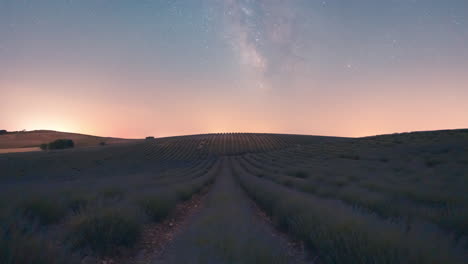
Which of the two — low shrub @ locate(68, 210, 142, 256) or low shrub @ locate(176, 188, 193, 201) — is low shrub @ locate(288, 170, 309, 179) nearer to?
low shrub @ locate(176, 188, 193, 201)

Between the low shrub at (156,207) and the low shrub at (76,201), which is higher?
the low shrub at (76,201)

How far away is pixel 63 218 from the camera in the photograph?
4355mm

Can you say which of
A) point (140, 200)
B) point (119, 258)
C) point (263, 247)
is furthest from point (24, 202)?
point (263, 247)

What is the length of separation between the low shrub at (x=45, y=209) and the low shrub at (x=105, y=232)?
5.33ft

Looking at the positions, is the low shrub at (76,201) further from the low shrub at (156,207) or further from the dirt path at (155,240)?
the dirt path at (155,240)

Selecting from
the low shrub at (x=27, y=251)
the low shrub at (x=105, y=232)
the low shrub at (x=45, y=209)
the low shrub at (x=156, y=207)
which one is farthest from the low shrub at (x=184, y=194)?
the low shrub at (x=27, y=251)

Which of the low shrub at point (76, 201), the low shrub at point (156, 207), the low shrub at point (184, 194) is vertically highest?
the low shrub at point (76, 201)

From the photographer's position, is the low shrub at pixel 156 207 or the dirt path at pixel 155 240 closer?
the dirt path at pixel 155 240

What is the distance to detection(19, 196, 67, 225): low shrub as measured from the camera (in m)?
4.18

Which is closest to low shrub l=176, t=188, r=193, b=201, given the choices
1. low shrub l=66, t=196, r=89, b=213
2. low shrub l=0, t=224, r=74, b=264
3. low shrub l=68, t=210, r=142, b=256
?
low shrub l=66, t=196, r=89, b=213

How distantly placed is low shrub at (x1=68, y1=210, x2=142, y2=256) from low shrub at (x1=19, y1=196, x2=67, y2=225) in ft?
5.33

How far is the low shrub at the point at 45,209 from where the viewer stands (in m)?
4.18

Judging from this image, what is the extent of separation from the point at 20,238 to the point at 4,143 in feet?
297

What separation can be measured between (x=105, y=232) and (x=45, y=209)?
2.30 m
